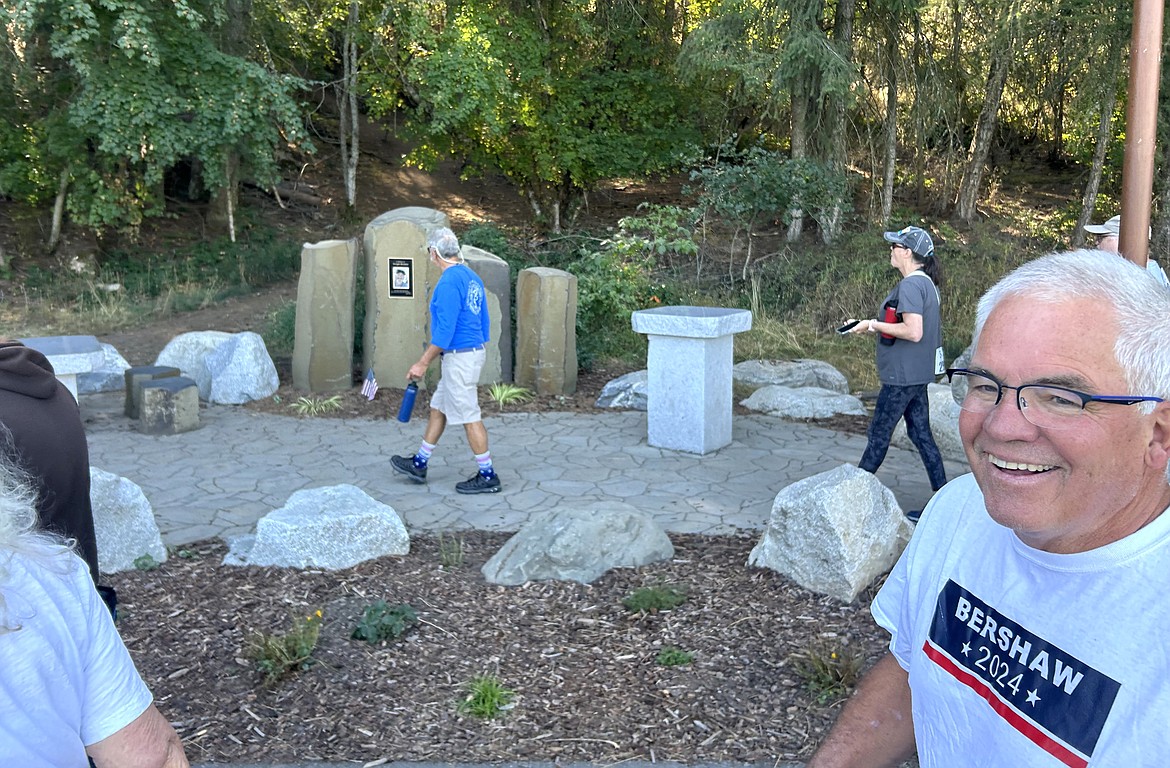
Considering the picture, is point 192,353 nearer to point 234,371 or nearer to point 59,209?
point 234,371

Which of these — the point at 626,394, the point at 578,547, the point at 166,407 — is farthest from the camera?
the point at 626,394

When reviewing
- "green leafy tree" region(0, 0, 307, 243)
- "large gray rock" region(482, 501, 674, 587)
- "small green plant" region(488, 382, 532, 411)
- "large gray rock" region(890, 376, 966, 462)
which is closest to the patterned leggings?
"large gray rock" region(890, 376, 966, 462)

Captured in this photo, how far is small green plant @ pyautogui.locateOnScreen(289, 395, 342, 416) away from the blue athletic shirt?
116 inches

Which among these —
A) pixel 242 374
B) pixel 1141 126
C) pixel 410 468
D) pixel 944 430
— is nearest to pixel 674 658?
pixel 1141 126

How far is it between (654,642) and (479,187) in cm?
1914

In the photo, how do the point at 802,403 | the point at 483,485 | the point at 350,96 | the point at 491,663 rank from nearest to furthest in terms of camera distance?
the point at 491,663, the point at 483,485, the point at 802,403, the point at 350,96

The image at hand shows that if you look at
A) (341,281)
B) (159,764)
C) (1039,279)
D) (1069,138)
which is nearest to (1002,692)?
(1039,279)

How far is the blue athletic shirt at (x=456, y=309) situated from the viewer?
7.00 meters

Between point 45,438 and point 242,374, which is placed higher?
point 45,438

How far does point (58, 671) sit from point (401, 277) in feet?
28.2

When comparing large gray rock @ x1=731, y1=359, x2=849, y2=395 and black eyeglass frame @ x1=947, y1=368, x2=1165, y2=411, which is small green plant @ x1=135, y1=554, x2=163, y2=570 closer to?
black eyeglass frame @ x1=947, y1=368, x2=1165, y2=411

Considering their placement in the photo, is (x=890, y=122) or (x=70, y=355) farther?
(x=890, y=122)

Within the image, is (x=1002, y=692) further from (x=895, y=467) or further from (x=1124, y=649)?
(x=895, y=467)

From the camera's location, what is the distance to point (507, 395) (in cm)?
1005
